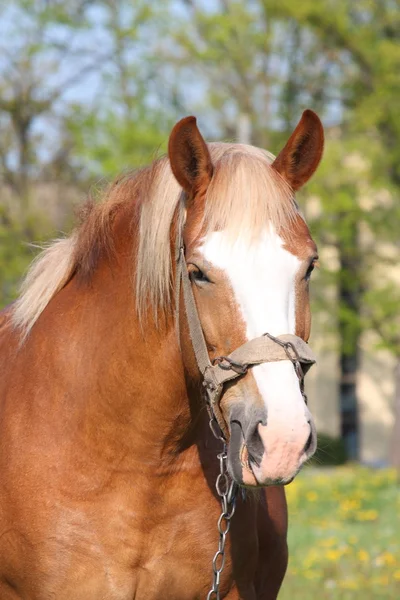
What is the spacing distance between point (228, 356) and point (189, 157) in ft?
2.41

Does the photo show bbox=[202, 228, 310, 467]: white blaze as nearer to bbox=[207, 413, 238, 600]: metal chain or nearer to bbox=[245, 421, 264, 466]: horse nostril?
bbox=[245, 421, 264, 466]: horse nostril

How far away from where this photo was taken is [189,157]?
3074 millimetres

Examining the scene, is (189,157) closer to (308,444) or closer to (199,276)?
(199,276)

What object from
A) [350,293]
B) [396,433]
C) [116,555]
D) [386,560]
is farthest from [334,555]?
[350,293]

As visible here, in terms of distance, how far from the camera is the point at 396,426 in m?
15.4

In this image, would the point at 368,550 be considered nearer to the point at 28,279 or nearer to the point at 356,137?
the point at 28,279

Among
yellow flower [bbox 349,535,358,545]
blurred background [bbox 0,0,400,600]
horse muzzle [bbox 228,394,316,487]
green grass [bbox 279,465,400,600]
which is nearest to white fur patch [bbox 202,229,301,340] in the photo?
horse muzzle [bbox 228,394,316,487]

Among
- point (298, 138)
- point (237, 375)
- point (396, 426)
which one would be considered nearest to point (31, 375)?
point (237, 375)

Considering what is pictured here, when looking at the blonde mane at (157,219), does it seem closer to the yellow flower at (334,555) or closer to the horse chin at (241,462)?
the horse chin at (241,462)

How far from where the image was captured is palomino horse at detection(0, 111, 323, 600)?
2908 millimetres

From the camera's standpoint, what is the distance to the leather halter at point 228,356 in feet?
8.96

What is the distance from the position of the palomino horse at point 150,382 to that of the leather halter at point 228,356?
0.01 metres

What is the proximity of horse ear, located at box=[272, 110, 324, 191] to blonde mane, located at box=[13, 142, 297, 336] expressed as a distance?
7 centimetres

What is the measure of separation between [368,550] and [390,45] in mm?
10920
